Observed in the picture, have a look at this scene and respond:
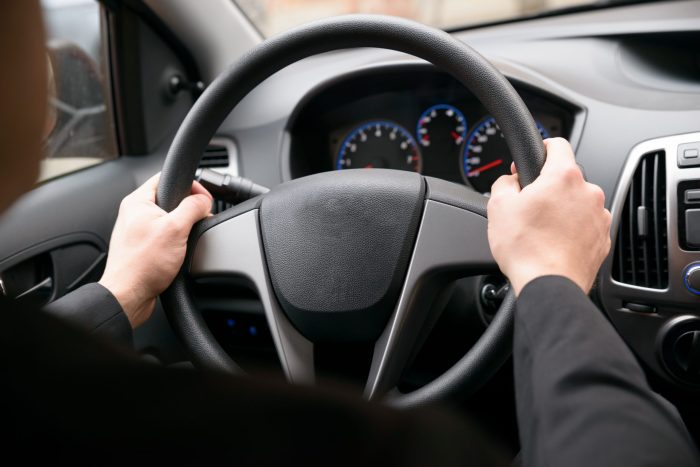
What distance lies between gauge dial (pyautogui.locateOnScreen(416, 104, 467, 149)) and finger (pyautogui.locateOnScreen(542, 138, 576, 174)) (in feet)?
2.21

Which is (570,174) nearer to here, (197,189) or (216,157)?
(197,189)

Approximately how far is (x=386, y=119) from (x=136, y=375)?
1.25m

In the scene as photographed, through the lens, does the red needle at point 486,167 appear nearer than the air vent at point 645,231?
No

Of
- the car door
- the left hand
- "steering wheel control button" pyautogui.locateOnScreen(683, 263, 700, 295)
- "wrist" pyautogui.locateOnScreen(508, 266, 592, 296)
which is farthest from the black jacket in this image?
the car door

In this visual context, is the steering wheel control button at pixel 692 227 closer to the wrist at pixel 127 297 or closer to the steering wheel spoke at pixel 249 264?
the steering wheel spoke at pixel 249 264

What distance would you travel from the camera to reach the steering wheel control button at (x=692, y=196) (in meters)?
1.01

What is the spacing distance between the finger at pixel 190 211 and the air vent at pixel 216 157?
0.56 meters

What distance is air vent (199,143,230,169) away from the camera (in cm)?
152

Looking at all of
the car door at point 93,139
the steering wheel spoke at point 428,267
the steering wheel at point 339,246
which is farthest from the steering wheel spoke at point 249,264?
the car door at point 93,139

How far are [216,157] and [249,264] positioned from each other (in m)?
0.66

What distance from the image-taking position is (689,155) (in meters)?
1.03

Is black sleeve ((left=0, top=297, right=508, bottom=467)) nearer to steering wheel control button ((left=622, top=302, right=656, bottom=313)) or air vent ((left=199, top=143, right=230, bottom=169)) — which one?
steering wheel control button ((left=622, top=302, right=656, bottom=313))

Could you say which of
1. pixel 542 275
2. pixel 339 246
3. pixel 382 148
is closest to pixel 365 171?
pixel 339 246

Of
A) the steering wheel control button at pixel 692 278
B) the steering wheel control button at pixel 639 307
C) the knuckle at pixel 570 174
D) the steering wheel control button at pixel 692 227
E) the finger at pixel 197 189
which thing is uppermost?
the knuckle at pixel 570 174
